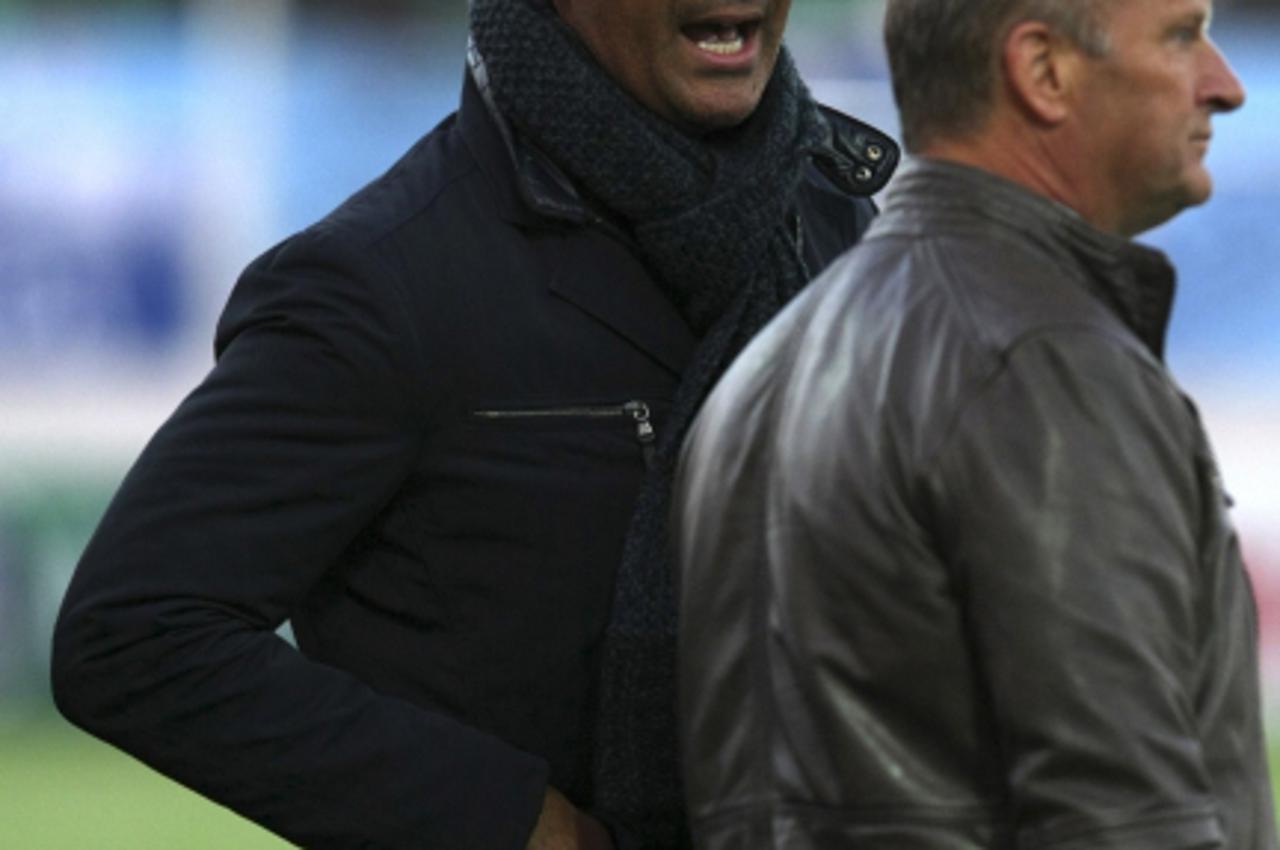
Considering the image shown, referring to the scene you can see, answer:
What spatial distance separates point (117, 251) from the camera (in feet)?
25.0

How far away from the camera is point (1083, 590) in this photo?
180 centimetres

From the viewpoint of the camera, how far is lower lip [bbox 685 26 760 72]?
103 inches

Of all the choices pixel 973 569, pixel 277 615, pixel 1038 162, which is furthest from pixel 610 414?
pixel 973 569

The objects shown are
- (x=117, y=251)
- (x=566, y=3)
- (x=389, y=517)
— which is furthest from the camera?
(x=117, y=251)

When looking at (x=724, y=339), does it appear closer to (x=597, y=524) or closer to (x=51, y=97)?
(x=597, y=524)

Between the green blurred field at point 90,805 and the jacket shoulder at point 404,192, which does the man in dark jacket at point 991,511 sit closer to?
the jacket shoulder at point 404,192

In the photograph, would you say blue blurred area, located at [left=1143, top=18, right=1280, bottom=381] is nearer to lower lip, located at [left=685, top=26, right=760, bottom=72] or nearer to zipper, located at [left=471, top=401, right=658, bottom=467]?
lower lip, located at [left=685, top=26, right=760, bottom=72]

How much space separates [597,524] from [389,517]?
0.19m

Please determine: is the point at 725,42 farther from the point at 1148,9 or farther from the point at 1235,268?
the point at 1235,268

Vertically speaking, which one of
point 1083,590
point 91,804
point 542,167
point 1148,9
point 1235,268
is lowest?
point 91,804

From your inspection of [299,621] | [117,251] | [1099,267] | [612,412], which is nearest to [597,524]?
[612,412]

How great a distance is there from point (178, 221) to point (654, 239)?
205 inches

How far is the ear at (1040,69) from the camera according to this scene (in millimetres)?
Answer: 1974

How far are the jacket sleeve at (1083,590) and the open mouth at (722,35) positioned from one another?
0.86 m
